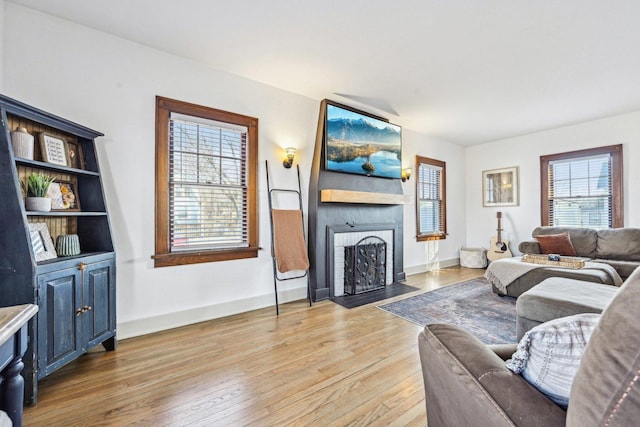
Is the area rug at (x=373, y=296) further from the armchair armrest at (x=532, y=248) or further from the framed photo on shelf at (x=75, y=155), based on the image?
the framed photo on shelf at (x=75, y=155)

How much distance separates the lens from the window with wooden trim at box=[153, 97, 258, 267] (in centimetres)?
278

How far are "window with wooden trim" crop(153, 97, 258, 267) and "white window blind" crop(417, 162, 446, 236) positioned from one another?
3468 mm

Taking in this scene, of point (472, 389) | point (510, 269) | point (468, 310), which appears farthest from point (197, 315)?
point (510, 269)

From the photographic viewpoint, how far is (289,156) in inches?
138

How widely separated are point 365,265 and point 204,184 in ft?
8.04

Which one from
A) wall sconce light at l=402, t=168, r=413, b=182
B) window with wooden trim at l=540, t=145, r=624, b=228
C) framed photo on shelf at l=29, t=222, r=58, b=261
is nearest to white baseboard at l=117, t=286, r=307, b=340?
framed photo on shelf at l=29, t=222, r=58, b=261

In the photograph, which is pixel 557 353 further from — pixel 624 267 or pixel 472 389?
pixel 624 267

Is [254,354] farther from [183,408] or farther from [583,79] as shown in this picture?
[583,79]

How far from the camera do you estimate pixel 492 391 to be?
2.66 feet

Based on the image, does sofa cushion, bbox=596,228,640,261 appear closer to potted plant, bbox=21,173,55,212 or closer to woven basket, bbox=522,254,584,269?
woven basket, bbox=522,254,584,269

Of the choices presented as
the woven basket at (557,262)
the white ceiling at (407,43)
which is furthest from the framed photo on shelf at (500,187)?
the woven basket at (557,262)

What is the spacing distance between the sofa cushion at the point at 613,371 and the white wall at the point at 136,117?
300cm

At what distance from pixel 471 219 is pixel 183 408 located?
6.35m

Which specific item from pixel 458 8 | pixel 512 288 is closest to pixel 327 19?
pixel 458 8
